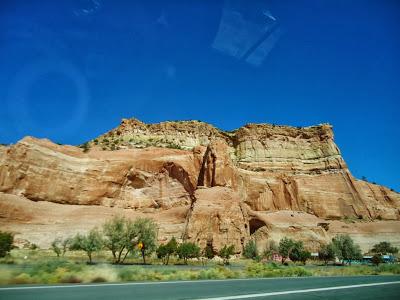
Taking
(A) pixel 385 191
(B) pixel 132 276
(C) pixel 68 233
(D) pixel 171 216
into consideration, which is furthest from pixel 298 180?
(B) pixel 132 276

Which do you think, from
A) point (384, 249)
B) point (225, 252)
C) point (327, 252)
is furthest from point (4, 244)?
point (384, 249)

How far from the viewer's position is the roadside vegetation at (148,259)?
55.0 feet

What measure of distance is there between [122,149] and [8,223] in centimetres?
3749

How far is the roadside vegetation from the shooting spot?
16766mm

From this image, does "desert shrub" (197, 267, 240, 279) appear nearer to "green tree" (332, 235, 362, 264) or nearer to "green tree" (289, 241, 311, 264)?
"green tree" (289, 241, 311, 264)

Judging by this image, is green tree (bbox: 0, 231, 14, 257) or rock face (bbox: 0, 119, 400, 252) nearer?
green tree (bbox: 0, 231, 14, 257)

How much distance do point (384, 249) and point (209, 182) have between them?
3825cm

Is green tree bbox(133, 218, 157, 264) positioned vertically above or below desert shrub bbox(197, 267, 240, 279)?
above

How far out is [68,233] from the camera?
59.5 metres

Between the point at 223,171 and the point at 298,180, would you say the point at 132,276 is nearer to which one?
the point at 223,171

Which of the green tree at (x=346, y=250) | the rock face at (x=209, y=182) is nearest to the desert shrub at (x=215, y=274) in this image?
the rock face at (x=209, y=182)

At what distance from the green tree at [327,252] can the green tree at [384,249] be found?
1195 cm

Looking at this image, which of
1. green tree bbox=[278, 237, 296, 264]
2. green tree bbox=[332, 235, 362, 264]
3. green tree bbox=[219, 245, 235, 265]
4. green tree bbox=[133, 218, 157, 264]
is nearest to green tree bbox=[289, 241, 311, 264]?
green tree bbox=[278, 237, 296, 264]

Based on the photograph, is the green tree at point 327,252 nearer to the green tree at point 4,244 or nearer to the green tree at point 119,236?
the green tree at point 119,236
